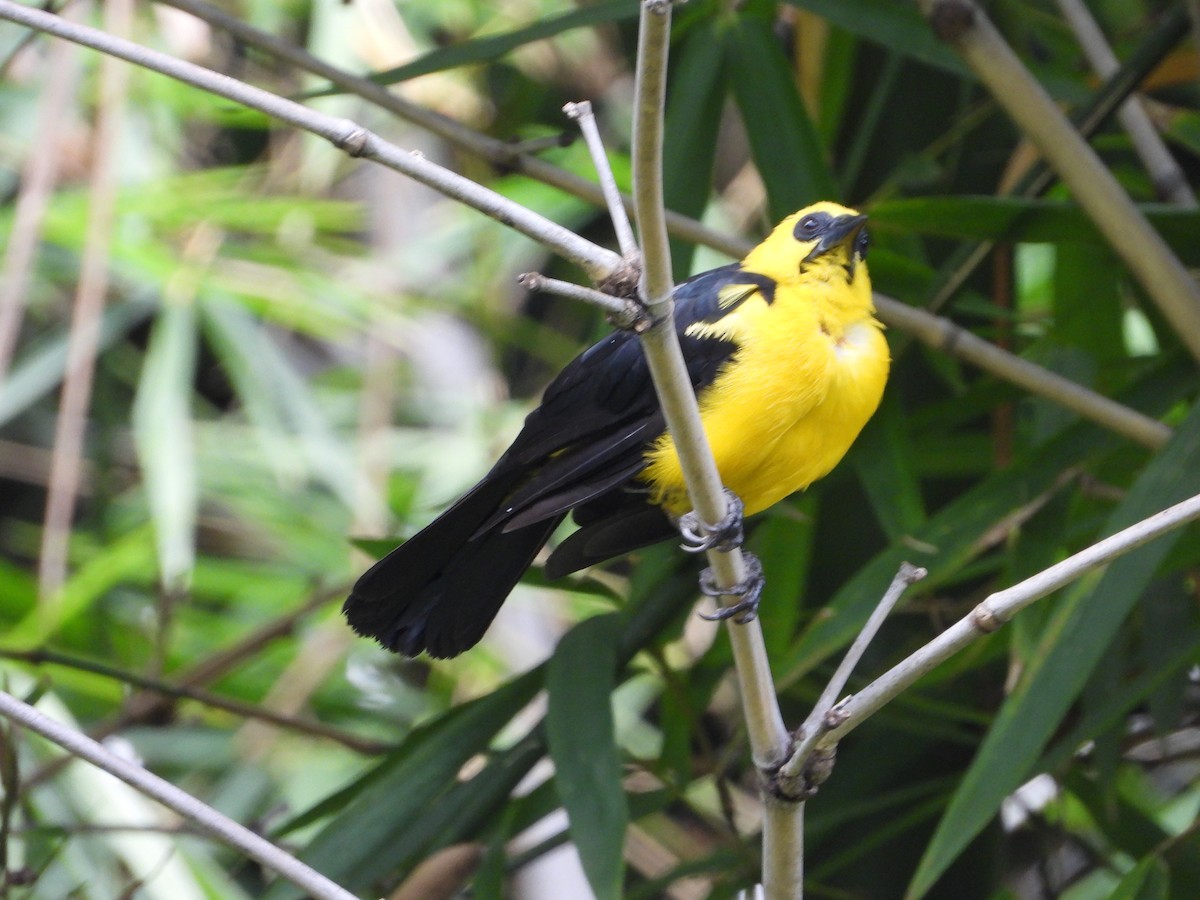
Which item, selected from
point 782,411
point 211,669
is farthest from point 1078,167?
point 211,669

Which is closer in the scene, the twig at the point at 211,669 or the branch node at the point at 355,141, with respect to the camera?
the branch node at the point at 355,141

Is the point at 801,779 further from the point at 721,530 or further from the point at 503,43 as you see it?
the point at 503,43

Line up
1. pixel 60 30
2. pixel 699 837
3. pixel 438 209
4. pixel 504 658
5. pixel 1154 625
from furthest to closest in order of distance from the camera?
A: pixel 438 209 < pixel 504 658 < pixel 699 837 < pixel 1154 625 < pixel 60 30

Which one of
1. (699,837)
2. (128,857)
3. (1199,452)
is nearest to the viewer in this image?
(1199,452)

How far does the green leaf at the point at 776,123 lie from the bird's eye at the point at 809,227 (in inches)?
11.0

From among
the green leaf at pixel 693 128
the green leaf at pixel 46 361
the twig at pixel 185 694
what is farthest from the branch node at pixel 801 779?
the green leaf at pixel 46 361

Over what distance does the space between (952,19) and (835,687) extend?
115cm

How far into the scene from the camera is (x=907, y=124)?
288 cm

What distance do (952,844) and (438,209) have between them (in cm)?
367

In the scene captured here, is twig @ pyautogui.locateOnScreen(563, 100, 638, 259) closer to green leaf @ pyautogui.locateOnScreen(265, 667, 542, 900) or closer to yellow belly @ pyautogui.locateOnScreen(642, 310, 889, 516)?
yellow belly @ pyautogui.locateOnScreen(642, 310, 889, 516)

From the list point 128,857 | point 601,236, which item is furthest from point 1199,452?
point 601,236

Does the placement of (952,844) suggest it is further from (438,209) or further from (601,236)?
(438,209)

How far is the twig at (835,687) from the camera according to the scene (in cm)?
125

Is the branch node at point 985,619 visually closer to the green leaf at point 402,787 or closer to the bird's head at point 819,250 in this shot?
the bird's head at point 819,250
